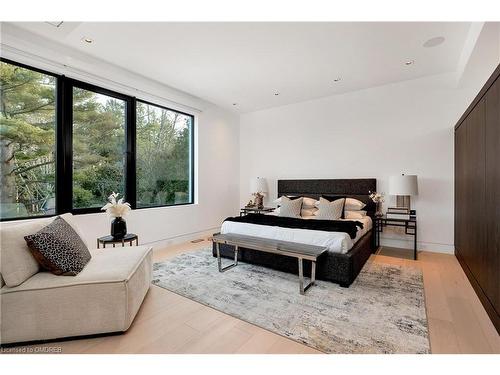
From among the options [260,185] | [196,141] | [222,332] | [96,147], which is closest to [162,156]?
[196,141]

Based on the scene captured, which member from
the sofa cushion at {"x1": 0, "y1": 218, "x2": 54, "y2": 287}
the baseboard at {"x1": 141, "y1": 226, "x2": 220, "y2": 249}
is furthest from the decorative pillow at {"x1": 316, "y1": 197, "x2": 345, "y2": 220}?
the sofa cushion at {"x1": 0, "y1": 218, "x2": 54, "y2": 287}

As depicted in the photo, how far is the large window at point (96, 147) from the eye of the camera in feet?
11.1

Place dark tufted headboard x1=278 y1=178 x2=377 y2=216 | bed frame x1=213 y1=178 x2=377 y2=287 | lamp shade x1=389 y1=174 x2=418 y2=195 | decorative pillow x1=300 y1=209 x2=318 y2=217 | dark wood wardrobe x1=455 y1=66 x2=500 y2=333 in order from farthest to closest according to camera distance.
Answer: dark tufted headboard x1=278 y1=178 x2=377 y2=216, decorative pillow x1=300 y1=209 x2=318 y2=217, lamp shade x1=389 y1=174 x2=418 y2=195, bed frame x1=213 y1=178 x2=377 y2=287, dark wood wardrobe x1=455 y1=66 x2=500 y2=333

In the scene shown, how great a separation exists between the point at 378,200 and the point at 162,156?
3923mm

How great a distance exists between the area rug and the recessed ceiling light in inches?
110

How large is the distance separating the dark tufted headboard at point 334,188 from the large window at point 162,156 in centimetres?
211

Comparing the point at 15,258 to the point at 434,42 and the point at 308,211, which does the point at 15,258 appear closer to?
the point at 308,211

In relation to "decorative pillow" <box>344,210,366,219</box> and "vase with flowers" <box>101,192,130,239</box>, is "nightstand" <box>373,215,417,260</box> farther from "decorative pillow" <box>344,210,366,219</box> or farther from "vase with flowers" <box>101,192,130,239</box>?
"vase with flowers" <box>101,192,130,239</box>

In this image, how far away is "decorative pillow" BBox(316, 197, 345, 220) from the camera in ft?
12.8

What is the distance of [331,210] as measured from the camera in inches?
154

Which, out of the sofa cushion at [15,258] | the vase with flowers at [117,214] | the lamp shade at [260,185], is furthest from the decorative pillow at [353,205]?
the sofa cushion at [15,258]

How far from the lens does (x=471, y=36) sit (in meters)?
2.63

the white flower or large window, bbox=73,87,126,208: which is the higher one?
large window, bbox=73,87,126,208
